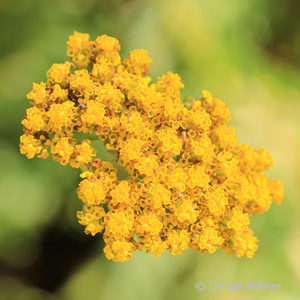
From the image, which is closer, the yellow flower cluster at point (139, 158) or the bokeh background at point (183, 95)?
the yellow flower cluster at point (139, 158)

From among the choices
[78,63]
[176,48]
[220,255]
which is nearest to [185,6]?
[176,48]

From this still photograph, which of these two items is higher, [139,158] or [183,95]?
[183,95]

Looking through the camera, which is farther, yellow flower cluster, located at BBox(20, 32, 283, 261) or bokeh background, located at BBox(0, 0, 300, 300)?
bokeh background, located at BBox(0, 0, 300, 300)

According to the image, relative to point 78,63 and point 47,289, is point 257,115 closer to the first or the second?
point 78,63

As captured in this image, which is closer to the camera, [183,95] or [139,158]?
[139,158]
